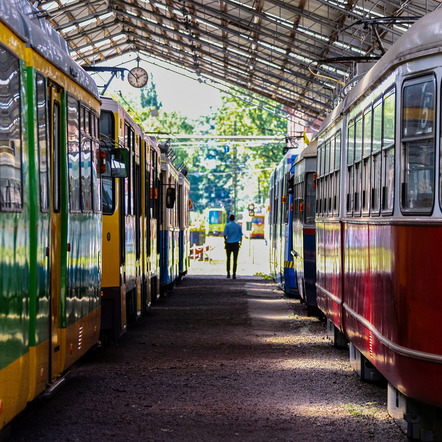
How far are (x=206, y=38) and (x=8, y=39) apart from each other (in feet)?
98.5

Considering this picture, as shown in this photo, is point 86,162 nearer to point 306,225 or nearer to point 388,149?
point 388,149

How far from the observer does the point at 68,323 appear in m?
9.00

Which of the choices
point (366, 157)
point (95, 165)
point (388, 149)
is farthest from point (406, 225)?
point (95, 165)

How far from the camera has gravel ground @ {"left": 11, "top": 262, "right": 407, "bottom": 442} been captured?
26.9ft

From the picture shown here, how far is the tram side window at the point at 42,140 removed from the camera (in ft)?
25.0

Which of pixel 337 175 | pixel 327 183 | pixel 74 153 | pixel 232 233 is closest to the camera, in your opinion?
pixel 74 153

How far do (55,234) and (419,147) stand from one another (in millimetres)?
2912

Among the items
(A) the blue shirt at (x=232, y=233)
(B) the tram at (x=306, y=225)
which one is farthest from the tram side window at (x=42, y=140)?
(A) the blue shirt at (x=232, y=233)

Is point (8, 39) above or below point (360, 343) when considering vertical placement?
above

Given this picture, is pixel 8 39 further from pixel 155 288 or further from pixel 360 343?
pixel 155 288

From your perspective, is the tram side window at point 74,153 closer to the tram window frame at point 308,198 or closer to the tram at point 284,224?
the tram window frame at point 308,198

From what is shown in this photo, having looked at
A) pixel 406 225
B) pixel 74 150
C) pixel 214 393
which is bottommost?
pixel 214 393

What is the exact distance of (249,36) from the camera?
104 ft

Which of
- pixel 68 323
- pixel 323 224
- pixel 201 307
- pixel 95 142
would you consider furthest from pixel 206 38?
pixel 68 323
